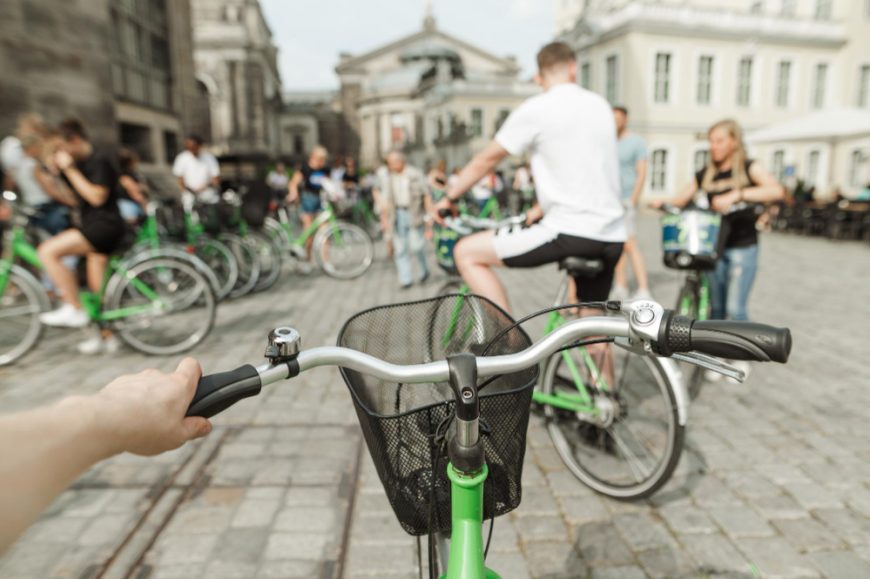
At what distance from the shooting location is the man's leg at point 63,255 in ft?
16.6

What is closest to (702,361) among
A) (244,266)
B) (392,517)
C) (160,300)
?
(392,517)

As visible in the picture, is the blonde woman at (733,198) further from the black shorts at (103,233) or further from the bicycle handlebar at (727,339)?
the black shorts at (103,233)

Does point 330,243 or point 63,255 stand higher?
point 63,255

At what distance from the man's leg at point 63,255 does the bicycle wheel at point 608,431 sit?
13.8 feet

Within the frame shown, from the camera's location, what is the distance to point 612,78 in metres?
28.9

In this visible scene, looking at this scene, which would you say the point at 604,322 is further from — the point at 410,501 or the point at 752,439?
the point at 752,439

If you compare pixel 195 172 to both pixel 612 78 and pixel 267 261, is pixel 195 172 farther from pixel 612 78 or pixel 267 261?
pixel 612 78

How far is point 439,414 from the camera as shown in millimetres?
1248

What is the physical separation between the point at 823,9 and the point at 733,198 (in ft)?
118

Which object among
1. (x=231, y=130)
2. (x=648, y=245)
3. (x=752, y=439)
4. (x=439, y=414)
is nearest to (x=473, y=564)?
(x=439, y=414)

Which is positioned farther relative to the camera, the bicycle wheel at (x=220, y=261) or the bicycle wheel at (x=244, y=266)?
the bicycle wheel at (x=244, y=266)

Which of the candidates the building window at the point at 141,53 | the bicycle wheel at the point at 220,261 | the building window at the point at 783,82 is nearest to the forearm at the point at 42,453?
the bicycle wheel at the point at 220,261

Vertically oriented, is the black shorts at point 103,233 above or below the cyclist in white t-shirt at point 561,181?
below

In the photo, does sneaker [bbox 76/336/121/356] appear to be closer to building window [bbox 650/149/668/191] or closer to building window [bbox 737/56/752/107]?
building window [bbox 650/149/668/191]
